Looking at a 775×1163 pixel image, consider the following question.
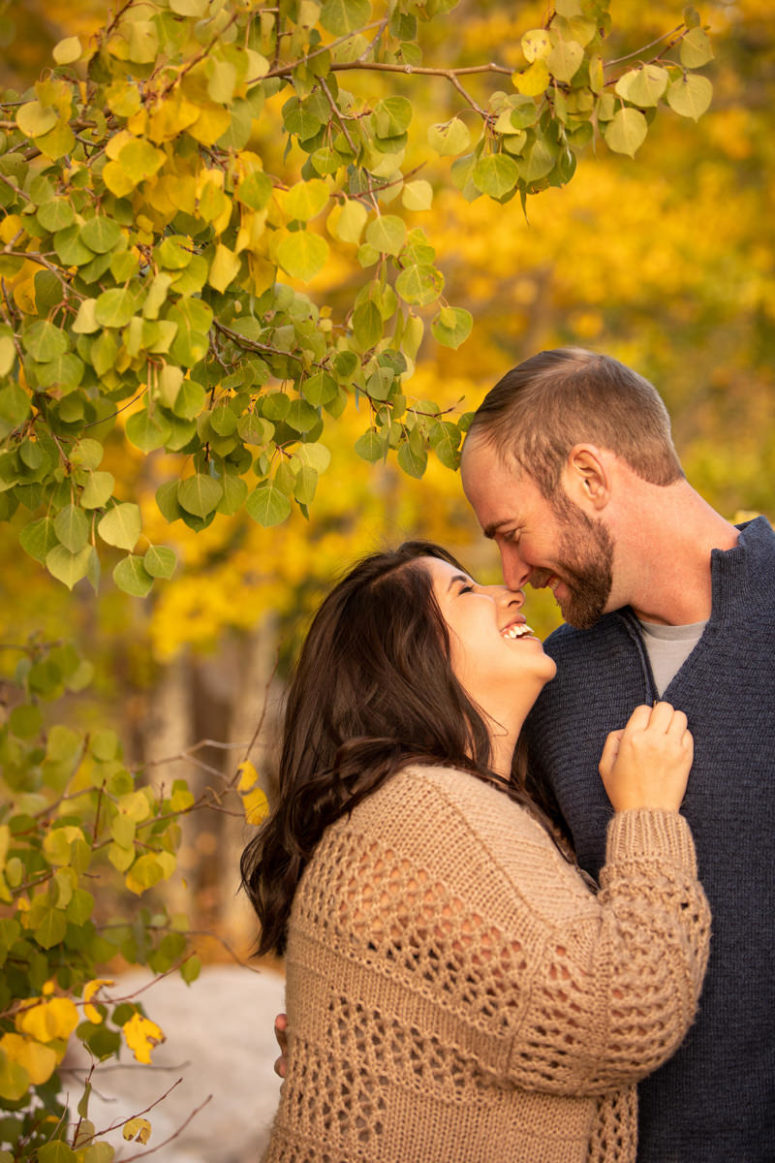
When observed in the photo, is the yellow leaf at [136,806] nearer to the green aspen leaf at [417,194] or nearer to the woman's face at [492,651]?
the woman's face at [492,651]

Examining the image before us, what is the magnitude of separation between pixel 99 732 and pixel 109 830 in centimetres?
23

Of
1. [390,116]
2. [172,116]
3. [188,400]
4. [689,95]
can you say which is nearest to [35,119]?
[172,116]

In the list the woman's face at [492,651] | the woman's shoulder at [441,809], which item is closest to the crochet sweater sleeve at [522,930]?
the woman's shoulder at [441,809]

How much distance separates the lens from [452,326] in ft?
6.88

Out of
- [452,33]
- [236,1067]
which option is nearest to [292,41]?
[236,1067]

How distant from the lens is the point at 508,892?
1941 millimetres

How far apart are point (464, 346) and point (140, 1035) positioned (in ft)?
25.8

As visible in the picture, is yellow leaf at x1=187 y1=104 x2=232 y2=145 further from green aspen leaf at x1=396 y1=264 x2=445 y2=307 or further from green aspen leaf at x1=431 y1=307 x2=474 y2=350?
green aspen leaf at x1=431 y1=307 x2=474 y2=350

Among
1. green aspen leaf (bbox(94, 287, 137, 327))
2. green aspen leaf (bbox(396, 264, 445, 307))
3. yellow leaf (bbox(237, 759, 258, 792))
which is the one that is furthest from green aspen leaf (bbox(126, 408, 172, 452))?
yellow leaf (bbox(237, 759, 258, 792))

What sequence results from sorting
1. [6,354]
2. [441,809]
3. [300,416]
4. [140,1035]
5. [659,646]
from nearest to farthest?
[6,354] < [441,809] < [300,416] < [140,1035] < [659,646]

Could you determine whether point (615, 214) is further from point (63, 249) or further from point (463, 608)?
point (63, 249)

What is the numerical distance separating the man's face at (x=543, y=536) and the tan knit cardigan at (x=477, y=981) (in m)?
→ 0.51

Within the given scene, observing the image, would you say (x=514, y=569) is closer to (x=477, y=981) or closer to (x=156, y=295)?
(x=477, y=981)

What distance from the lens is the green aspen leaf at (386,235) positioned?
184 cm
